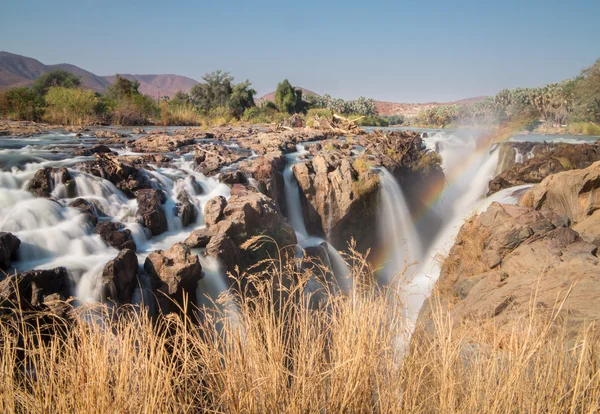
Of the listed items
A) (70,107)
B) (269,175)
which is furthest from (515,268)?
(70,107)

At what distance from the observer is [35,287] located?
183 inches

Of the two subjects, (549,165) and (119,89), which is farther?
(119,89)

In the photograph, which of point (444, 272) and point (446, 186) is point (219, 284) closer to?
point (444, 272)

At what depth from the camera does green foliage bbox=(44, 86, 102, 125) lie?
64.1 ft

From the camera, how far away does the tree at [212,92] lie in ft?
137

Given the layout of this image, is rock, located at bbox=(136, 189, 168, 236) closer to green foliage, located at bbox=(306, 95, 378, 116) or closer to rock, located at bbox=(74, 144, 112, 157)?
rock, located at bbox=(74, 144, 112, 157)

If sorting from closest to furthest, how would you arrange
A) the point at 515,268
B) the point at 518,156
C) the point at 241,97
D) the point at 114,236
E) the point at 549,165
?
1. the point at 515,268
2. the point at 114,236
3. the point at 549,165
4. the point at 518,156
5. the point at 241,97

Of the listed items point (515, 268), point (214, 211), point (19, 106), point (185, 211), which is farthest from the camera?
point (19, 106)

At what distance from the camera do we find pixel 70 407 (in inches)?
71.1

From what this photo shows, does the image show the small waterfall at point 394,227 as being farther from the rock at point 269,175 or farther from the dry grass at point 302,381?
the dry grass at point 302,381

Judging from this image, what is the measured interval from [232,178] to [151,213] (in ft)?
8.70

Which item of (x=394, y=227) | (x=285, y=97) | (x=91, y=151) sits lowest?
(x=394, y=227)

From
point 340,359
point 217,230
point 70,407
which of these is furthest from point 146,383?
point 217,230

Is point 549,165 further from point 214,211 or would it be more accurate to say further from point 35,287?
point 35,287
